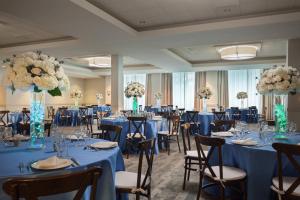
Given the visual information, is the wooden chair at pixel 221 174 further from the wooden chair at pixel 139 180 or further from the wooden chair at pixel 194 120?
the wooden chair at pixel 194 120

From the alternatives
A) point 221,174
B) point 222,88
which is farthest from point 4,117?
point 222,88

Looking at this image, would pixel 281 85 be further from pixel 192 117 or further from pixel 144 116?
pixel 192 117

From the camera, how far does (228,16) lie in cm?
608

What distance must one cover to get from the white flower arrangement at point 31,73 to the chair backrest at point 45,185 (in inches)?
53.2

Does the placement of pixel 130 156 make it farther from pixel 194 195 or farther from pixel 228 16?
pixel 228 16

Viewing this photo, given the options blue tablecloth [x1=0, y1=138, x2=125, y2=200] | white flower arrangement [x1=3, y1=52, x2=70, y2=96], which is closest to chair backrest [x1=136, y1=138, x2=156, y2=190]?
blue tablecloth [x1=0, y1=138, x2=125, y2=200]

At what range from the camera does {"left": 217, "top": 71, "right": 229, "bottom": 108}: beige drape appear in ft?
50.1

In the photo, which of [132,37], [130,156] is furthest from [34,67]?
[132,37]

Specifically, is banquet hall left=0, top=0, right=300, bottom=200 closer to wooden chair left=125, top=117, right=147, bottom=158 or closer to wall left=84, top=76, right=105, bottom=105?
wooden chair left=125, top=117, right=147, bottom=158

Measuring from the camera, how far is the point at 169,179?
14.3ft

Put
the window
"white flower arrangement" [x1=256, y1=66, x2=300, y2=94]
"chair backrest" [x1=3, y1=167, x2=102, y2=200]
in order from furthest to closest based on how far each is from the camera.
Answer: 1. the window
2. "white flower arrangement" [x1=256, y1=66, x2=300, y2=94]
3. "chair backrest" [x1=3, y1=167, x2=102, y2=200]

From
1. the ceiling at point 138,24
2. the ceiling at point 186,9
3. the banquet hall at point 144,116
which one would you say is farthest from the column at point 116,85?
the ceiling at point 186,9

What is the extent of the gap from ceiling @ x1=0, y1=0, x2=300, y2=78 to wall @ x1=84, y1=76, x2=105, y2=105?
956cm

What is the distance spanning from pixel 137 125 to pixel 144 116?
12.1 inches
